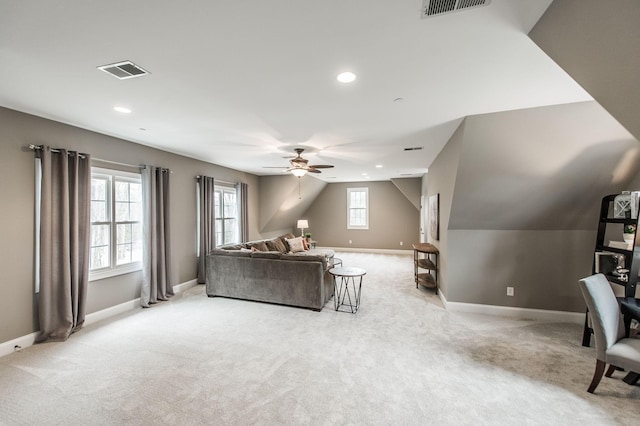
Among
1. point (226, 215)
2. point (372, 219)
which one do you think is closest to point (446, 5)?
point (226, 215)

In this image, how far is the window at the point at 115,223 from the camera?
3.64 meters

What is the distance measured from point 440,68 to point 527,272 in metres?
3.35

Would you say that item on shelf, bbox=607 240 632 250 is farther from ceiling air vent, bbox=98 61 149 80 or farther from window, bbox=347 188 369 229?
window, bbox=347 188 369 229

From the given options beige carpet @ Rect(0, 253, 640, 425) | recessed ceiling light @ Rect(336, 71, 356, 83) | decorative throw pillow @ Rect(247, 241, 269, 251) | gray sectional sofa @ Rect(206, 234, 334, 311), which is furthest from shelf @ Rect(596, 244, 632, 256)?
decorative throw pillow @ Rect(247, 241, 269, 251)

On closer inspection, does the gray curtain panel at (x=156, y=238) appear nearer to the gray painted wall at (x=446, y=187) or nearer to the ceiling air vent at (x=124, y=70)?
the ceiling air vent at (x=124, y=70)

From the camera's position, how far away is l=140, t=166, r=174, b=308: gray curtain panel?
4113 millimetres

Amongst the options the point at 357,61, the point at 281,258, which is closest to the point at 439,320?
the point at 281,258

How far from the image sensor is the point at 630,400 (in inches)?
78.9

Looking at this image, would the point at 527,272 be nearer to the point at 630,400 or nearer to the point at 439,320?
the point at 439,320

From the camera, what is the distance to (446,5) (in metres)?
1.29

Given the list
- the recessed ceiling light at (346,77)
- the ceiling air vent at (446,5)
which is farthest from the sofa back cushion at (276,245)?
the ceiling air vent at (446,5)

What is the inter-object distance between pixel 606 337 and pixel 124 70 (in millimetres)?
4346

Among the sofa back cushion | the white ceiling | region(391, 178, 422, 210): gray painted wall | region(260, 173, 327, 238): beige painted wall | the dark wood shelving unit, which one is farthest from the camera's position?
region(391, 178, 422, 210): gray painted wall

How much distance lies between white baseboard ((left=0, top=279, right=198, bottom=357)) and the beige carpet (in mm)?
119
